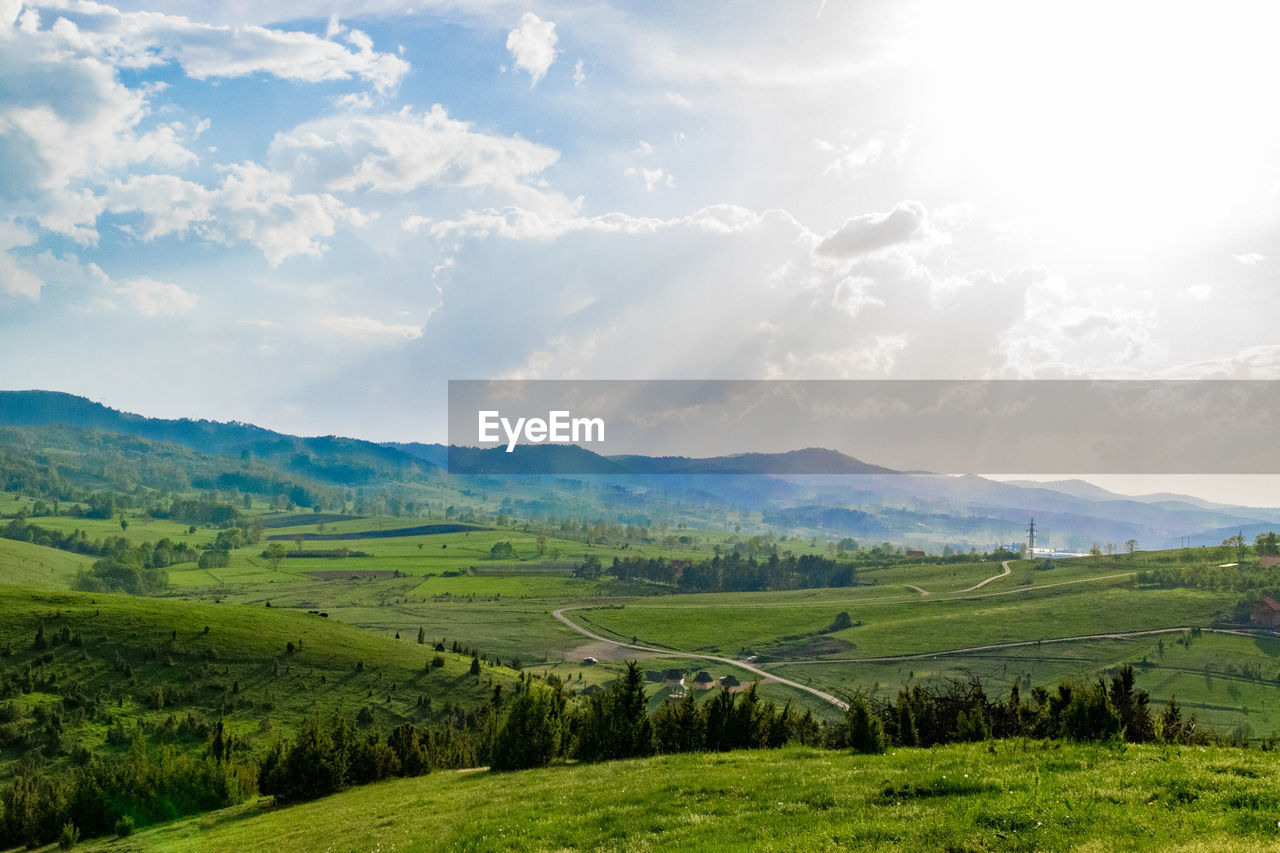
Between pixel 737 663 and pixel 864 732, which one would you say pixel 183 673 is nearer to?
pixel 864 732

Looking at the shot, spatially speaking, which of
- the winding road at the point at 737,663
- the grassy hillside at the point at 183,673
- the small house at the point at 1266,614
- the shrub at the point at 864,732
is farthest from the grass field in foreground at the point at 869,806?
the small house at the point at 1266,614

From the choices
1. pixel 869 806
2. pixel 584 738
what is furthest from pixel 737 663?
pixel 869 806

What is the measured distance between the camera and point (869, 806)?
66.9ft

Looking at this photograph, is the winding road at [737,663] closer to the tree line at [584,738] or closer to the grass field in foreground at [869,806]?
the tree line at [584,738]

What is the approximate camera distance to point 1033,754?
78.4 feet

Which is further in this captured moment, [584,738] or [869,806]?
Answer: [584,738]

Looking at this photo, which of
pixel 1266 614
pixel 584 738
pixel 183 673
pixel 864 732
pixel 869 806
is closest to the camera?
pixel 869 806

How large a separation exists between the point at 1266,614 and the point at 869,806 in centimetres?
19427

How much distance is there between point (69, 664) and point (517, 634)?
106252 millimetres

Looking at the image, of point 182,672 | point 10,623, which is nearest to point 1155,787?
point 182,672

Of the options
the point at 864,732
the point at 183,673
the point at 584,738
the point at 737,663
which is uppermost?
the point at 864,732

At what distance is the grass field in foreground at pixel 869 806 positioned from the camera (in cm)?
1656

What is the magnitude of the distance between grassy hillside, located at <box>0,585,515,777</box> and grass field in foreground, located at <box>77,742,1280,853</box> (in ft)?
204

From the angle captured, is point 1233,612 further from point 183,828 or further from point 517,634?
point 183,828
